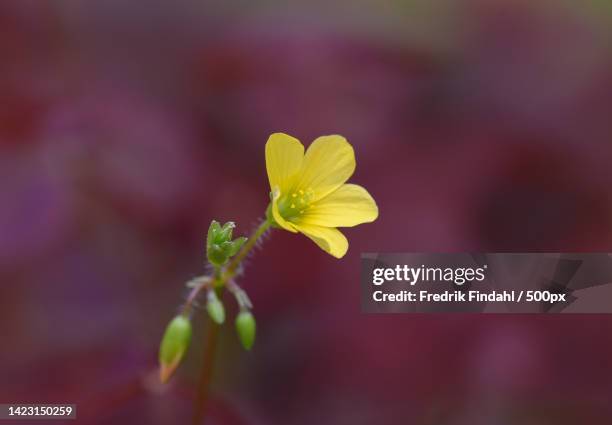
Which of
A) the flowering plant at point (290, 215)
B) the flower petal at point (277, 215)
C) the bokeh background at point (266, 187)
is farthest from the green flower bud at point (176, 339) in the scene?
the bokeh background at point (266, 187)

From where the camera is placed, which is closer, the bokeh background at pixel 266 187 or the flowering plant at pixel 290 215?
the flowering plant at pixel 290 215

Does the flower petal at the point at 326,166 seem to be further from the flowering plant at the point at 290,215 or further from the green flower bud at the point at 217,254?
the green flower bud at the point at 217,254

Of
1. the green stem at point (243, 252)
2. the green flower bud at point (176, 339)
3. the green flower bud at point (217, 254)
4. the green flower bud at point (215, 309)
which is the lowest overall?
the green flower bud at point (176, 339)

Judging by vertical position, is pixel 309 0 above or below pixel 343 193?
above

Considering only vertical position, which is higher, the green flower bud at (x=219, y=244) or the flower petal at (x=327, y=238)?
the flower petal at (x=327, y=238)

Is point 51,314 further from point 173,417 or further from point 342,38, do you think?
point 342,38

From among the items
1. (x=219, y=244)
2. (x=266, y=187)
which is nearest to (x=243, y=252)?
(x=219, y=244)

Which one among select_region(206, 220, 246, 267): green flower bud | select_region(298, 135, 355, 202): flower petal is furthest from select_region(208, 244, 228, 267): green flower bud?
select_region(298, 135, 355, 202): flower petal

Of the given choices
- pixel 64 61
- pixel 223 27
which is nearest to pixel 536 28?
pixel 223 27
